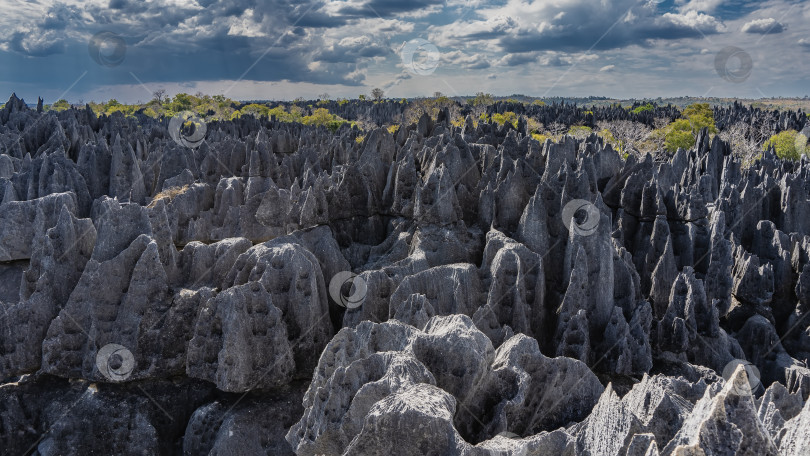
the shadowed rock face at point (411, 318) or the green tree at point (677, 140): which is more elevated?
the green tree at point (677, 140)

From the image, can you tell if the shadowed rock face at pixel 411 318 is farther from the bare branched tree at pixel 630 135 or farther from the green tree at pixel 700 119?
the green tree at pixel 700 119

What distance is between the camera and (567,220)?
16797 mm

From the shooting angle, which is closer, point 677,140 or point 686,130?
point 677,140

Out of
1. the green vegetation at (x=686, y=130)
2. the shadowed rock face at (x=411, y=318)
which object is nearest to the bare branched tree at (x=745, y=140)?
the green vegetation at (x=686, y=130)

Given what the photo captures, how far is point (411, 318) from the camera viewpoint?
11.7 meters

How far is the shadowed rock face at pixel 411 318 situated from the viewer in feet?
23.5

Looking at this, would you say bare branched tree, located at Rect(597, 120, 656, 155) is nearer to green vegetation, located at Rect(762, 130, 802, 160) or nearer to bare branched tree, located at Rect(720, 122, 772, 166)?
bare branched tree, located at Rect(720, 122, 772, 166)

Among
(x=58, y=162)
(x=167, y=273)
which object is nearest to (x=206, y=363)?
(x=167, y=273)

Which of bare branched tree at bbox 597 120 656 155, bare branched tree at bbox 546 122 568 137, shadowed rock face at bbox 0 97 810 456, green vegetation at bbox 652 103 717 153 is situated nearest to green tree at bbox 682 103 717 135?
green vegetation at bbox 652 103 717 153

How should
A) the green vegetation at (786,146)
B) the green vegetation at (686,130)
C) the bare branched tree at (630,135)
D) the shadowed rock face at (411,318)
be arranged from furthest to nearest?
the bare branched tree at (630,135)
the green vegetation at (686,130)
the green vegetation at (786,146)
the shadowed rock face at (411,318)

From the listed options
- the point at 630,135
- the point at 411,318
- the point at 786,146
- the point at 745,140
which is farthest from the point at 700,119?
the point at 411,318

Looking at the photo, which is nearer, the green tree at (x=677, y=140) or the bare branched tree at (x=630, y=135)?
the green tree at (x=677, y=140)

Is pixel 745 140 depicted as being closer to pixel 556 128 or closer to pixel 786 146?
pixel 786 146

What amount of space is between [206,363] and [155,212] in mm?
6245
